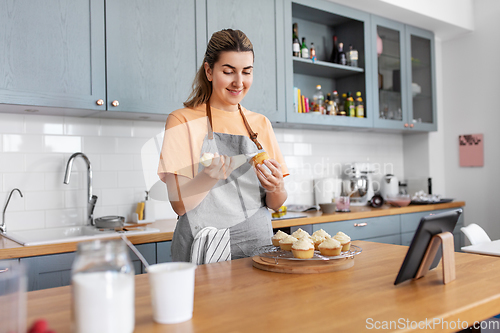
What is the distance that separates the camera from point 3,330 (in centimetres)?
65

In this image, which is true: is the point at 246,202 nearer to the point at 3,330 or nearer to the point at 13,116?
the point at 3,330

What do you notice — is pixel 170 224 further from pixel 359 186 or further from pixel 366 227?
pixel 359 186

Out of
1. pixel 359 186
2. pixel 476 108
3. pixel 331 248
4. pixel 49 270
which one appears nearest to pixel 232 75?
pixel 331 248

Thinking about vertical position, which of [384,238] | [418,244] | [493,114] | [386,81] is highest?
[386,81]

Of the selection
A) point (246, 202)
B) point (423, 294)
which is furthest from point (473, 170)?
point (423, 294)

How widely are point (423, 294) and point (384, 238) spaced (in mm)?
2281

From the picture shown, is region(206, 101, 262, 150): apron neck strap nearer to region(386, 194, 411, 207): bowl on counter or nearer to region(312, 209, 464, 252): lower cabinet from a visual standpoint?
region(312, 209, 464, 252): lower cabinet

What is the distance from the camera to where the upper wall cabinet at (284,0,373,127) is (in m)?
3.22

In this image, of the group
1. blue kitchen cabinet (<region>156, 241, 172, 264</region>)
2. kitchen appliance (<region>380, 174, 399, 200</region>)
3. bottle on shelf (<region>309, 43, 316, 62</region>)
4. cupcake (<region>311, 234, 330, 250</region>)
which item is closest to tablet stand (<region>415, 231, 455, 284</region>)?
cupcake (<region>311, 234, 330, 250</region>)

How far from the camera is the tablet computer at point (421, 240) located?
107 cm

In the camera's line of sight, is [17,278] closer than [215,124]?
Yes

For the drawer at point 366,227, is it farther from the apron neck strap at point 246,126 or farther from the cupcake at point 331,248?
the cupcake at point 331,248

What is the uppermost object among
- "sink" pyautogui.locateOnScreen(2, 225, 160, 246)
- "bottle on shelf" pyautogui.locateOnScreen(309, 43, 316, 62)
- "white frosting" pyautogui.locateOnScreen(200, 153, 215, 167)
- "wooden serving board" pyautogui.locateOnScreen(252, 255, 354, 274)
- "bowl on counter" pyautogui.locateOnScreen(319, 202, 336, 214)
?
"bottle on shelf" pyautogui.locateOnScreen(309, 43, 316, 62)

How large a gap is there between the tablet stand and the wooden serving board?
8.8 inches
